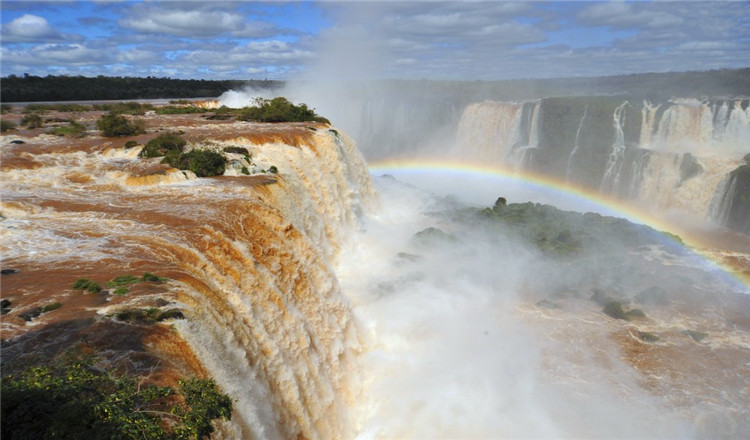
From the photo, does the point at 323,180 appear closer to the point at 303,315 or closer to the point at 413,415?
the point at 303,315

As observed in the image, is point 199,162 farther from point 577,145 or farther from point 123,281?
point 577,145

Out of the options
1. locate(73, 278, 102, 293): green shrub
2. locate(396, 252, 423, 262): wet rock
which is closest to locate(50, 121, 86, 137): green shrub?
locate(396, 252, 423, 262): wet rock

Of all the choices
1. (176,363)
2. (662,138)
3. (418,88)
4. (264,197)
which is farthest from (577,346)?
(418,88)

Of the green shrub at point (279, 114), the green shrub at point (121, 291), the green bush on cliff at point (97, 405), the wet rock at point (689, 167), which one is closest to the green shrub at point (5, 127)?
the green shrub at point (279, 114)

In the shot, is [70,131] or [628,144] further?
[628,144]

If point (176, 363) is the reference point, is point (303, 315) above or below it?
below

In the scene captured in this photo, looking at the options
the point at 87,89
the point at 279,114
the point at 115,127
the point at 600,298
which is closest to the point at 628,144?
the point at 600,298
